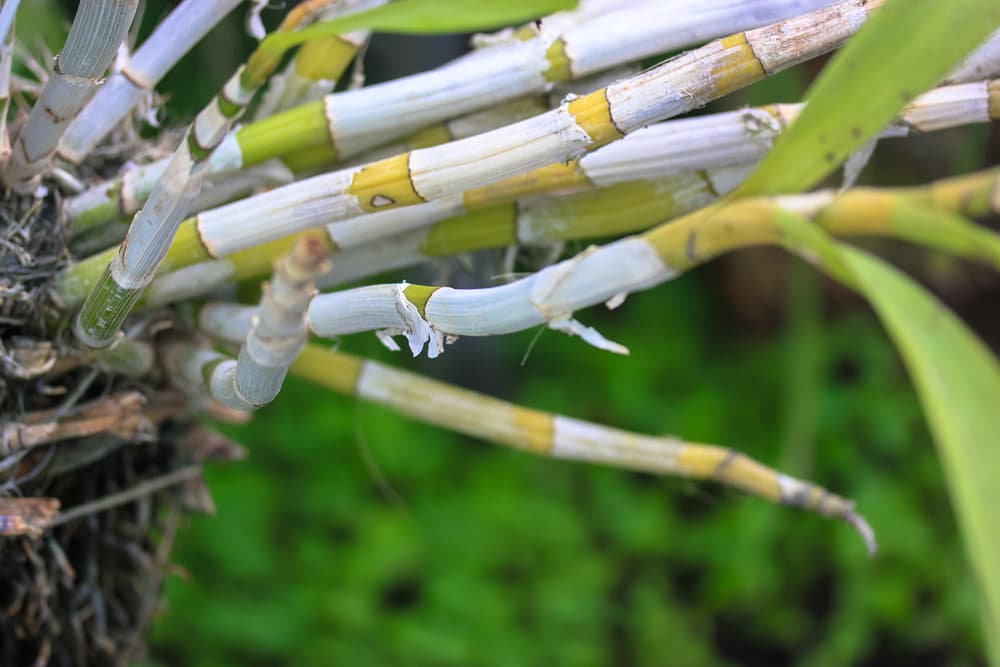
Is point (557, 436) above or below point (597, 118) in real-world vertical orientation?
below

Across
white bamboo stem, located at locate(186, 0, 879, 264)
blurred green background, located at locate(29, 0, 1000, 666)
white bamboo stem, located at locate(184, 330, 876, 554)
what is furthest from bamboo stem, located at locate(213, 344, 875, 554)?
blurred green background, located at locate(29, 0, 1000, 666)

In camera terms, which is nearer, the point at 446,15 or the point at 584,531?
the point at 446,15

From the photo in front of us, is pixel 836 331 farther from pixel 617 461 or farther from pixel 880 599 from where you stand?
pixel 617 461

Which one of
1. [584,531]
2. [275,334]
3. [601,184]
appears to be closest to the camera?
[275,334]

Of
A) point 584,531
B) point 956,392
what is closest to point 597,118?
point 956,392

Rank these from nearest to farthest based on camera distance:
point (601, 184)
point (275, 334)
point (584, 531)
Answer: point (275, 334)
point (601, 184)
point (584, 531)

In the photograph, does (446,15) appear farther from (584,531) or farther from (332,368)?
(584,531)

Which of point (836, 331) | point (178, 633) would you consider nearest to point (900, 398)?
point (836, 331)

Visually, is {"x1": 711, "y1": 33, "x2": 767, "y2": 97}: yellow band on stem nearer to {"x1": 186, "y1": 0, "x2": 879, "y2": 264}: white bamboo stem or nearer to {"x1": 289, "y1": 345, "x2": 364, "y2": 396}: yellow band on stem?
{"x1": 186, "y1": 0, "x2": 879, "y2": 264}: white bamboo stem

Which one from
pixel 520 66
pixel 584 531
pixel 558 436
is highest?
pixel 520 66
